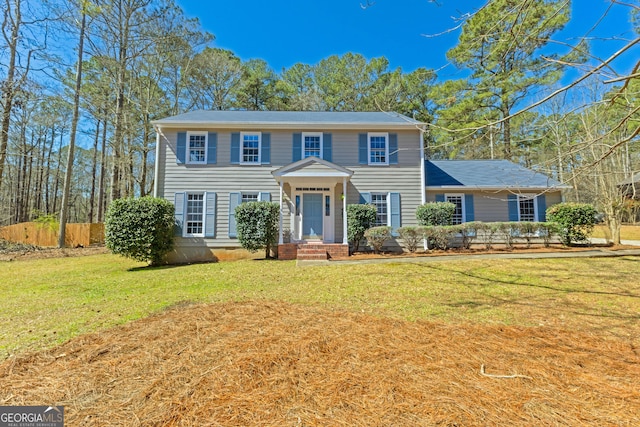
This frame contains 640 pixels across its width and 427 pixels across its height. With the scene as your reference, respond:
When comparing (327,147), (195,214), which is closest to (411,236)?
(327,147)

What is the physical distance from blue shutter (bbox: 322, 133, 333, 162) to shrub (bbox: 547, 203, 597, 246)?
8.98 meters

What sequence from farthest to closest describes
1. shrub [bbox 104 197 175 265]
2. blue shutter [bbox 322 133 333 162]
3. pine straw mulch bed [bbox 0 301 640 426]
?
1. blue shutter [bbox 322 133 333 162]
2. shrub [bbox 104 197 175 265]
3. pine straw mulch bed [bbox 0 301 640 426]

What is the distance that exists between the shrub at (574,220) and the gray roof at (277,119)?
645 centimetres

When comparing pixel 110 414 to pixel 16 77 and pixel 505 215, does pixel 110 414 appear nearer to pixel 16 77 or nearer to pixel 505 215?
pixel 505 215

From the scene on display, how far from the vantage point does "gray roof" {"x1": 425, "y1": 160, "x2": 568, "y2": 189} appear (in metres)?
11.9

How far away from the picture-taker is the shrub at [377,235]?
10.1 m

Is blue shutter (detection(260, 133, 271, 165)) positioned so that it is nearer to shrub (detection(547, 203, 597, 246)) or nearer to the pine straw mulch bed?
the pine straw mulch bed

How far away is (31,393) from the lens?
232 centimetres

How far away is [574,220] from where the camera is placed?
1051cm

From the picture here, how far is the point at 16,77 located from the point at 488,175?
20557 millimetres

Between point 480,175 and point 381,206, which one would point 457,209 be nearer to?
point 480,175

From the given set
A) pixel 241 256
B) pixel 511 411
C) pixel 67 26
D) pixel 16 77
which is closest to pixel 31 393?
pixel 511 411

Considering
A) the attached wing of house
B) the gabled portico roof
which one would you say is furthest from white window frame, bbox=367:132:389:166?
the attached wing of house

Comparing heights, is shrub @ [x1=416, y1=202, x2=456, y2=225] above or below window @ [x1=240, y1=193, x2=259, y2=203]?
below
